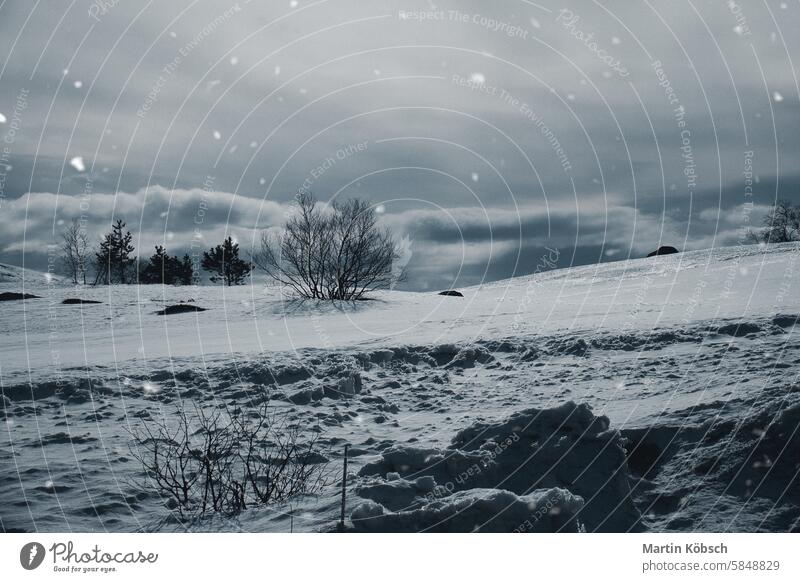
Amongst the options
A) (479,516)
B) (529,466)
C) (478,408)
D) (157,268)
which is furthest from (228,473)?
(157,268)

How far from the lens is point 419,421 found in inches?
393

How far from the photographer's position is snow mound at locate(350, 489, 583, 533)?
6.09 m

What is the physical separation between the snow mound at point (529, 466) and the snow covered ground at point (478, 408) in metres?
0.02

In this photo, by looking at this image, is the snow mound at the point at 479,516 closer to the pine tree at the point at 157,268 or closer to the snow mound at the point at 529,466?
the snow mound at the point at 529,466

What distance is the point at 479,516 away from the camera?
6121 millimetres

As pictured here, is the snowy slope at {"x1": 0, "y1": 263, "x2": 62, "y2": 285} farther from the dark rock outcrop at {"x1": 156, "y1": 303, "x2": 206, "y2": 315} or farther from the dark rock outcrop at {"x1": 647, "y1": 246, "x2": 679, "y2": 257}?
the dark rock outcrop at {"x1": 647, "y1": 246, "x2": 679, "y2": 257}

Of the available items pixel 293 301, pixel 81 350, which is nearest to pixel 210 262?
pixel 293 301

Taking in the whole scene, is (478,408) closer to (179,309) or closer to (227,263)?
(179,309)

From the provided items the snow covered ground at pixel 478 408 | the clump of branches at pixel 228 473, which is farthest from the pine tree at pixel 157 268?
the clump of branches at pixel 228 473

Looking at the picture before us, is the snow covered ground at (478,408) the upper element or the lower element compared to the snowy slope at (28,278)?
lower

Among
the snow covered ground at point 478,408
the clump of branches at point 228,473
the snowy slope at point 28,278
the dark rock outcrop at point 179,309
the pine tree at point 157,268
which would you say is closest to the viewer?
the snow covered ground at point 478,408

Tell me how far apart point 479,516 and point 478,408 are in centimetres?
413

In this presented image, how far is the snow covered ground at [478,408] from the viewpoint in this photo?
6.70m
